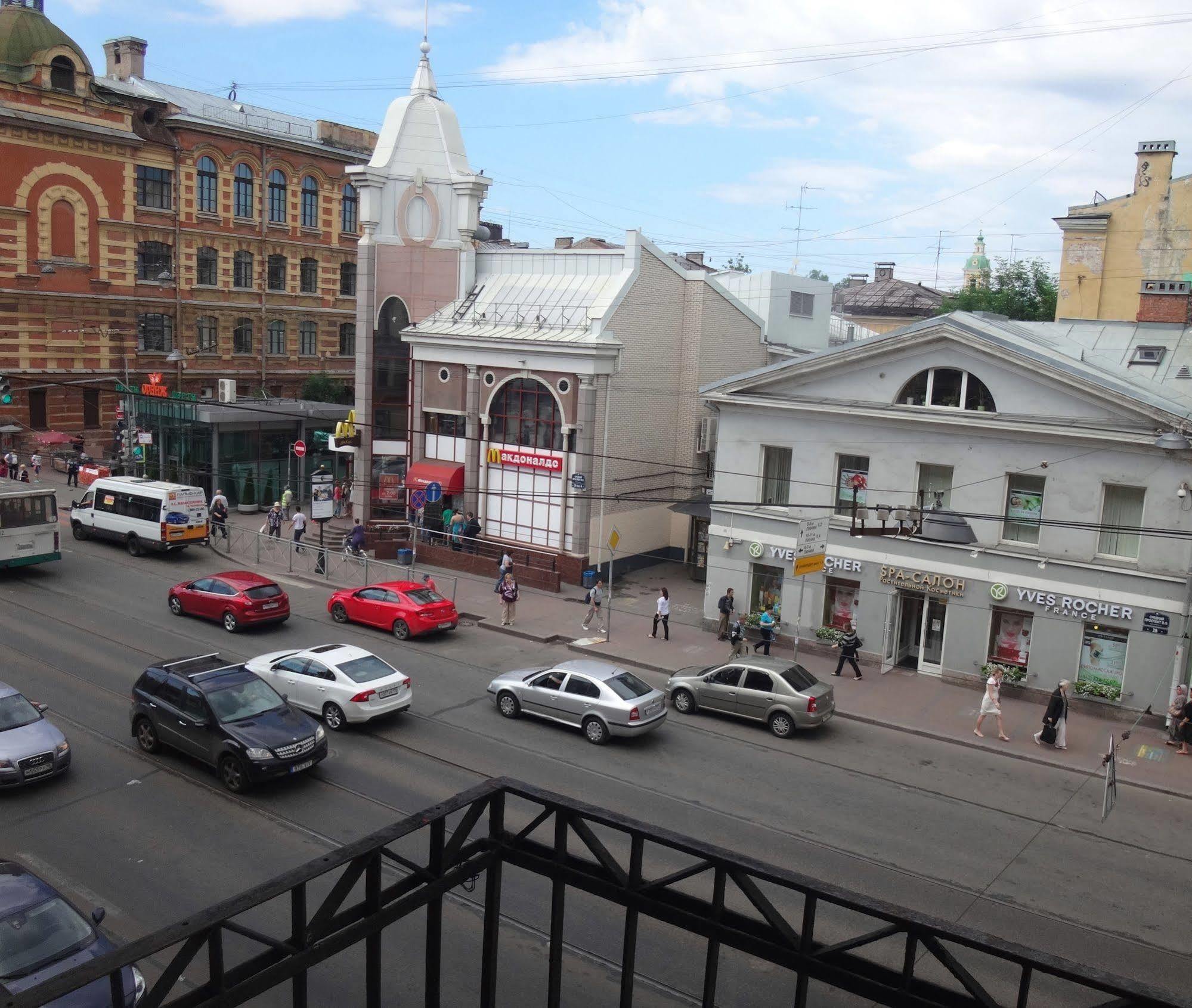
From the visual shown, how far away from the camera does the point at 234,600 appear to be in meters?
26.9

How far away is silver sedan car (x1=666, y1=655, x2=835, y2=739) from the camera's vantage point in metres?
21.5

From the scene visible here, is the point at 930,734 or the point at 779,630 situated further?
the point at 779,630

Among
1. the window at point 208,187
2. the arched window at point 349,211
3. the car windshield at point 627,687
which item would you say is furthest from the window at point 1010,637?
the arched window at point 349,211

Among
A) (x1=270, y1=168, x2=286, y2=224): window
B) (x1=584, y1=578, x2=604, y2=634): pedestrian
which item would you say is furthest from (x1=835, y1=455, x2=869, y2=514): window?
(x1=270, y1=168, x2=286, y2=224): window

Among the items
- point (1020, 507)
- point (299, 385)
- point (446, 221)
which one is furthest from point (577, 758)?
point (299, 385)

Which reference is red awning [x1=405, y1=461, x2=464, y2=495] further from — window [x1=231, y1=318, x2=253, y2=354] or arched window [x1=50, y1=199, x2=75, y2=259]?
arched window [x1=50, y1=199, x2=75, y2=259]

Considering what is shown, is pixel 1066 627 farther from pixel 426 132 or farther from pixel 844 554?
pixel 426 132

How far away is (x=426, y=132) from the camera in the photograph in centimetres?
3900

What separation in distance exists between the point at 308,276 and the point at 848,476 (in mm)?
40518

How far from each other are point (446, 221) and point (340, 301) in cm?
2326

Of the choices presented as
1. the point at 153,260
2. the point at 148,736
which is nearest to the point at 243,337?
the point at 153,260

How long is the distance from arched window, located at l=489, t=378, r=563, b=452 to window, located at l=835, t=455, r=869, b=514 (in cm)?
1010

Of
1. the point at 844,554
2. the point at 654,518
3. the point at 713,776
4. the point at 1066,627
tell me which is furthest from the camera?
the point at 654,518

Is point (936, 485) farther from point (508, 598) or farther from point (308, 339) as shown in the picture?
point (308, 339)
